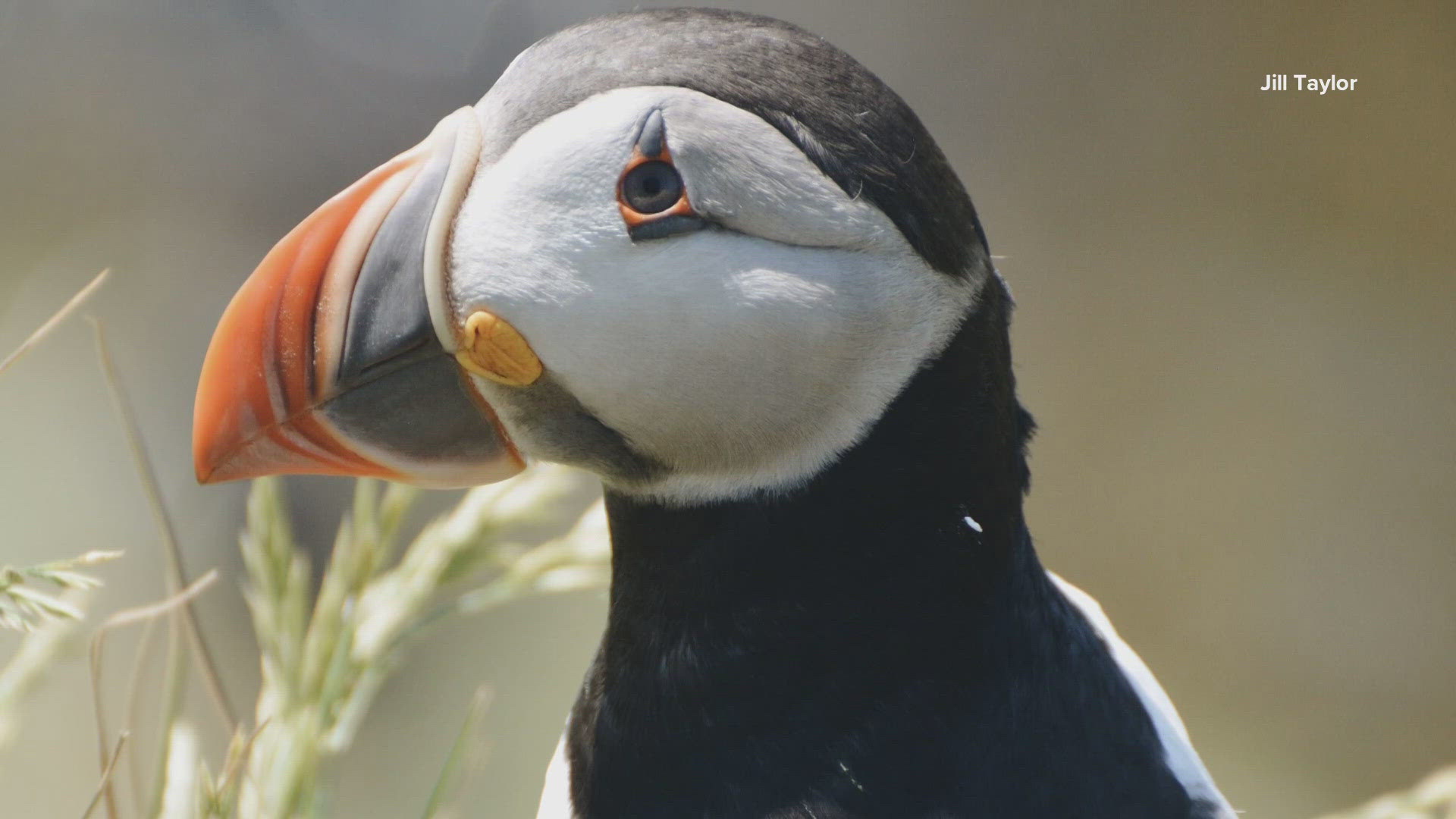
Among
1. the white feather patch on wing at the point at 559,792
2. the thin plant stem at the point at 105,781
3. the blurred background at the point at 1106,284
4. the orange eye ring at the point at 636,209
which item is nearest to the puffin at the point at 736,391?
the orange eye ring at the point at 636,209

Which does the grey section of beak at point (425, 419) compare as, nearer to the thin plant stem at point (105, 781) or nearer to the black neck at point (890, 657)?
the black neck at point (890, 657)

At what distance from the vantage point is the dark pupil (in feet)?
4.10

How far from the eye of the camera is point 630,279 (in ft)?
4.12

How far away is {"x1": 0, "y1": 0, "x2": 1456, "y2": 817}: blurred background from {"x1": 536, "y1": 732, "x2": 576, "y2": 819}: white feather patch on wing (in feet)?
8.71

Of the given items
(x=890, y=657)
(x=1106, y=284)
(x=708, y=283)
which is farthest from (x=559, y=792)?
(x=1106, y=284)

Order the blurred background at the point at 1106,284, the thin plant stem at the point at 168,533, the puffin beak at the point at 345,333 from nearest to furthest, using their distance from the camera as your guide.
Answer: the thin plant stem at the point at 168,533 < the puffin beak at the point at 345,333 < the blurred background at the point at 1106,284

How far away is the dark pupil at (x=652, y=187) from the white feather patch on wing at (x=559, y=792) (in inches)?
28.2

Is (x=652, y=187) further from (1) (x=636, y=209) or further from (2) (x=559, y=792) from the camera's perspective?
(2) (x=559, y=792)

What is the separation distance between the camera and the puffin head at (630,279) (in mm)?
1254

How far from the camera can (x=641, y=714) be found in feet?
4.71

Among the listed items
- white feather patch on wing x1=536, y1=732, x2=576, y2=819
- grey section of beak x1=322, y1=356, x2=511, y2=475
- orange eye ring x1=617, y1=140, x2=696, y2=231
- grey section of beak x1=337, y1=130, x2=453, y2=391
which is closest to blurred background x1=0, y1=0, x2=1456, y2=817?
white feather patch on wing x1=536, y1=732, x2=576, y2=819

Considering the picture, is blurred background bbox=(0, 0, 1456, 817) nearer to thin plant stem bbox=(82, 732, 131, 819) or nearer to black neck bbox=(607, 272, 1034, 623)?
black neck bbox=(607, 272, 1034, 623)

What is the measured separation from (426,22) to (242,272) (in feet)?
3.74

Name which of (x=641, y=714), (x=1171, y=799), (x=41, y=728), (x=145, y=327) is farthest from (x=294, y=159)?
(x=1171, y=799)
